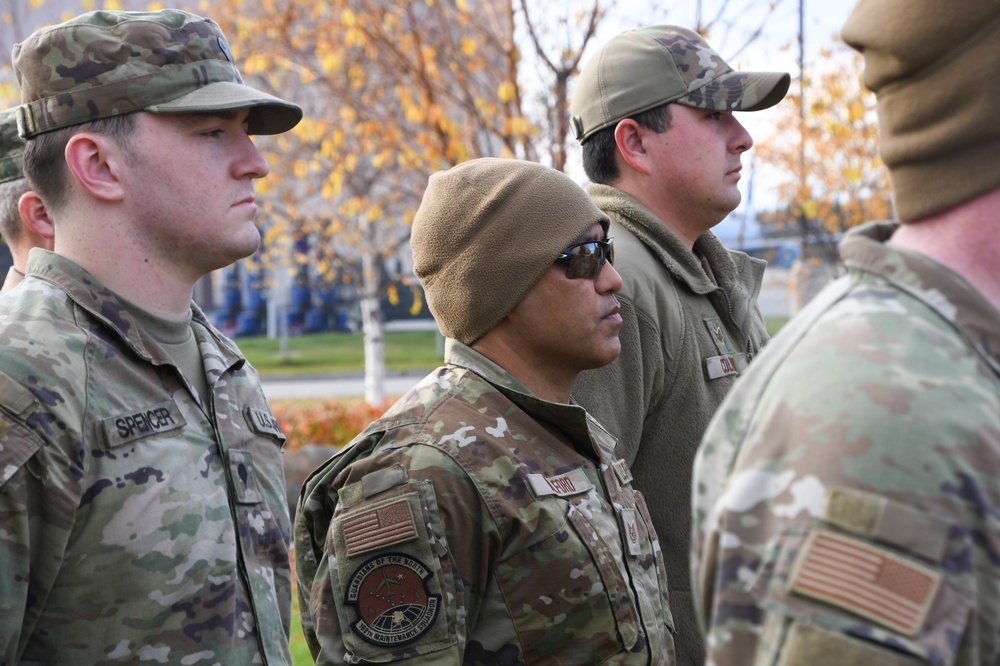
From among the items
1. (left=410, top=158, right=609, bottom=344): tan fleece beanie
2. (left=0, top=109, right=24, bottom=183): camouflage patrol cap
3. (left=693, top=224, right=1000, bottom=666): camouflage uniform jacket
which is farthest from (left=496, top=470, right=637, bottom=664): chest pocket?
(left=0, top=109, right=24, bottom=183): camouflage patrol cap

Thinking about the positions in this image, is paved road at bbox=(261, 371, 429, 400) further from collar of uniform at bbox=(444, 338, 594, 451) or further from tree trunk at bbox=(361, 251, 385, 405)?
collar of uniform at bbox=(444, 338, 594, 451)

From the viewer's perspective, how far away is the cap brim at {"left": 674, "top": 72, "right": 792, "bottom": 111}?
10.3 ft

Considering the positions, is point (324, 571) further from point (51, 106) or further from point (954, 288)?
point (954, 288)

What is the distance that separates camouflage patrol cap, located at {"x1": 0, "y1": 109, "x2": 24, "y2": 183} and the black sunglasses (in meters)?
2.04

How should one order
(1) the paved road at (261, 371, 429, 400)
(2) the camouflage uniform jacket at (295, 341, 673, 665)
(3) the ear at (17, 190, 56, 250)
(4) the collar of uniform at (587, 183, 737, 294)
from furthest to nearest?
(1) the paved road at (261, 371, 429, 400)
(3) the ear at (17, 190, 56, 250)
(4) the collar of uniform at (587, 183, 737, 294)
(2) the camouflage uniform jacket at (295, 341, 673, 665)

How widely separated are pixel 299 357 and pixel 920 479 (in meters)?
25.4

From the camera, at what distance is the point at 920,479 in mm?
1118

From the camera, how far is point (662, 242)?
312 cm

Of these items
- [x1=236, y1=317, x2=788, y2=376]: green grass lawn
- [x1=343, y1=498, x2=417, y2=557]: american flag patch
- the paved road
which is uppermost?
[x1=343, y1=498, x2=417, y2=557]: american flag patch

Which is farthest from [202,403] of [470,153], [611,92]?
[470,153]

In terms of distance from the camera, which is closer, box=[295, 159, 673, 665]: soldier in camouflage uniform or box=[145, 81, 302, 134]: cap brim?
box=[295, 159, 673, 665]: soldier in camouflage uniform

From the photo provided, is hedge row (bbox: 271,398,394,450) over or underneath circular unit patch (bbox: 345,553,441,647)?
underneath

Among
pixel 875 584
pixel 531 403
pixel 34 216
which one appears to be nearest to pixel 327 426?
pixel 34 216

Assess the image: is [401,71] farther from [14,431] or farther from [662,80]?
[14,431]
